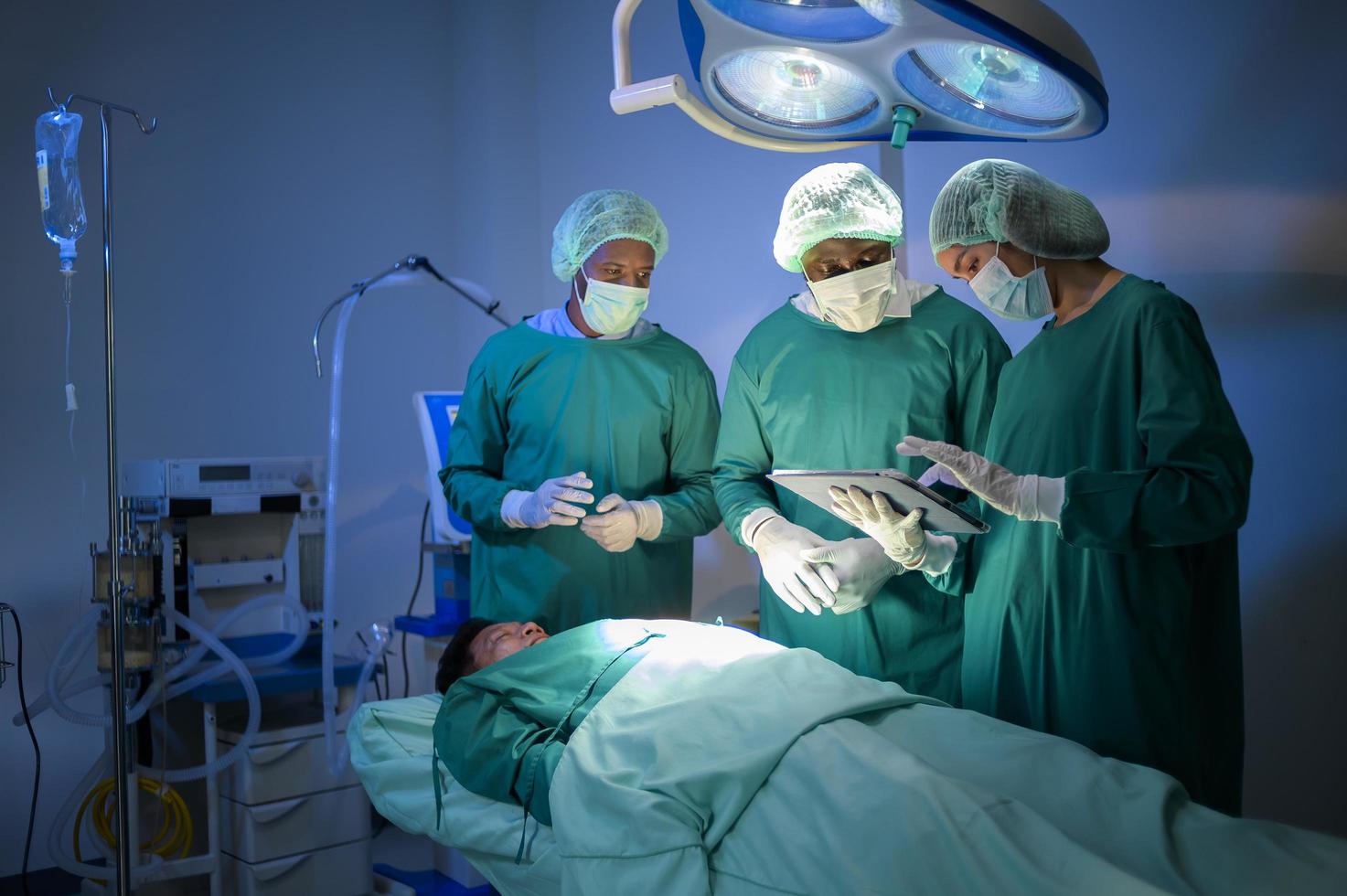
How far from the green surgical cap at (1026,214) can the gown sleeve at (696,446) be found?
86 centimetres

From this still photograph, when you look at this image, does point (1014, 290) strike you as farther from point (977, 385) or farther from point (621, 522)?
point (621, 522)

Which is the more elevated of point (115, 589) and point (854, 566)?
point (854, 566)

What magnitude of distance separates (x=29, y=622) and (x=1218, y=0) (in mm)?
3284

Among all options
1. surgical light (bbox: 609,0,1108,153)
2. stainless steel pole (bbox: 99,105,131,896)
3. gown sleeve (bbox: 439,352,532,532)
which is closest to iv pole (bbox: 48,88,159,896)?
stainless steel pole (bbox: 99,105,131,896)

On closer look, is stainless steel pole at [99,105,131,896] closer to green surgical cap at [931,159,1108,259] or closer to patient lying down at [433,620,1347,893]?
patient lying down at [433,620,1347,893]

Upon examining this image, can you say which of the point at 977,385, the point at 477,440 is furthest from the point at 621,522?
the point at 977,385

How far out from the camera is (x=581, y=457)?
2.34 metres

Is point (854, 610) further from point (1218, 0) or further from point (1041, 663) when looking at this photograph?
point (1218, 0)

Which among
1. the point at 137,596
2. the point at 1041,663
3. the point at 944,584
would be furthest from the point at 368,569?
the point at 1041,663

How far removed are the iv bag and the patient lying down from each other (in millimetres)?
1204

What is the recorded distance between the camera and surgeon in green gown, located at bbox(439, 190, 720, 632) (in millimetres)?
2316

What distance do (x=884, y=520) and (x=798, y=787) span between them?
0.42 m

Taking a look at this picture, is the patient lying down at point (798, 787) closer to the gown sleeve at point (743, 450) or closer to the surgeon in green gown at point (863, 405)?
the surgeon in green gown at point (863, 405)

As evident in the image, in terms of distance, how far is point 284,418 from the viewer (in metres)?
3.64
